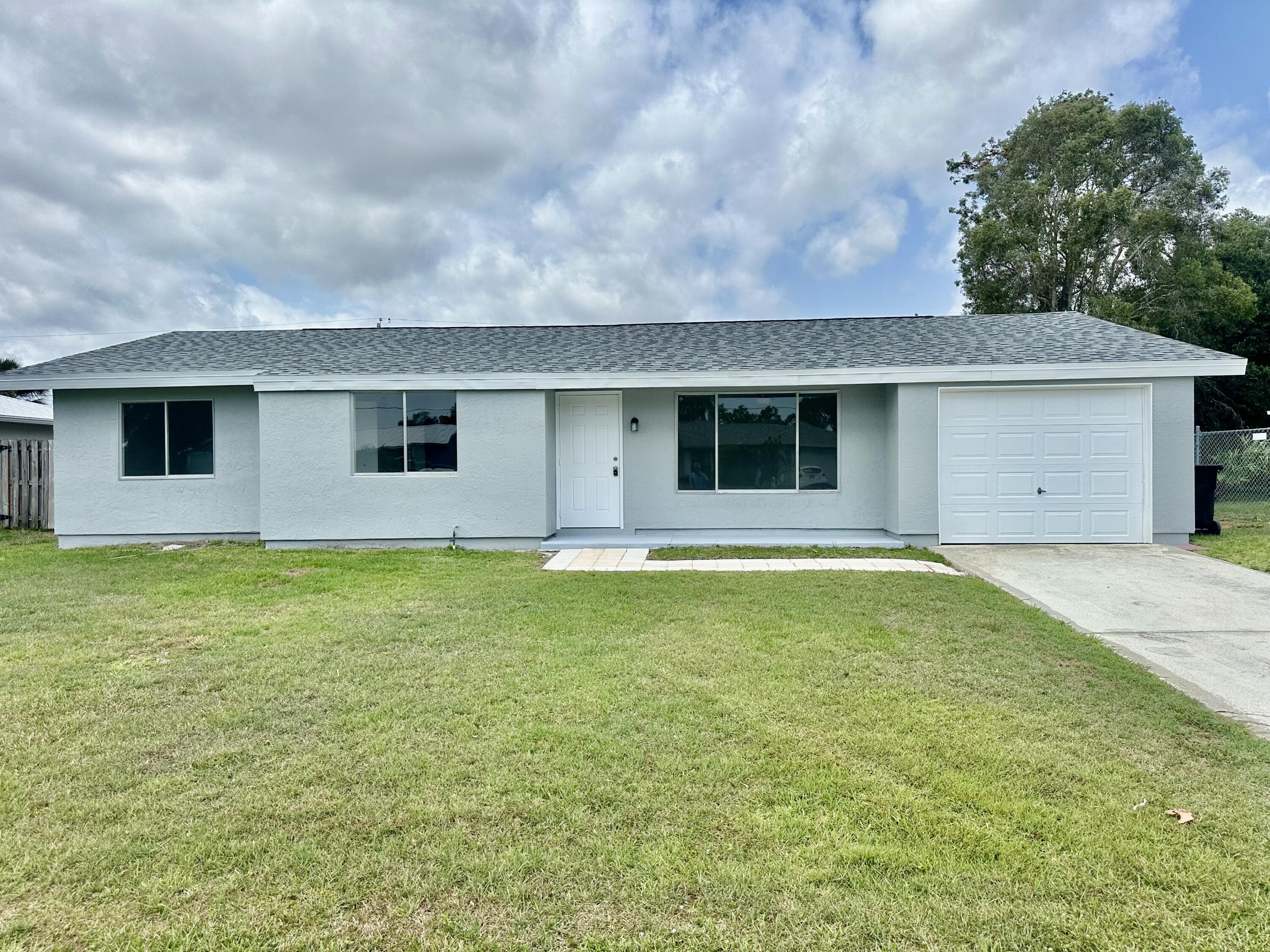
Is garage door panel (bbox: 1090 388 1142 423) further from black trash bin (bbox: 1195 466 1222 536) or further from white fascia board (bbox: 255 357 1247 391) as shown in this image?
black trash bin (bbox: 1195 466 1222 536)

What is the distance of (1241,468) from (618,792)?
60.8 ft

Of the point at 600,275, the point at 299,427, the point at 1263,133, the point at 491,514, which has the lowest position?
the point at 491,514

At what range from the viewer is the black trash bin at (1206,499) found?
402 inches

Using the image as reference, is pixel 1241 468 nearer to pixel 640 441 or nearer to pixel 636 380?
pixel 640 441

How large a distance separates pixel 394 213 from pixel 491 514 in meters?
13.1

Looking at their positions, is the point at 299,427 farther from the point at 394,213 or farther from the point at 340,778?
the point at 394,213

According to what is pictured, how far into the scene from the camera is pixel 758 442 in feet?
34.2

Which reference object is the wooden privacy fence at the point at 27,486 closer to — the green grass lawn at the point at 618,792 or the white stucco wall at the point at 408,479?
the white stucco wall at the point at 408,479

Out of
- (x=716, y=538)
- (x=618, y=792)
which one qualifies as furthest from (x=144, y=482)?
(x=618, y=792)

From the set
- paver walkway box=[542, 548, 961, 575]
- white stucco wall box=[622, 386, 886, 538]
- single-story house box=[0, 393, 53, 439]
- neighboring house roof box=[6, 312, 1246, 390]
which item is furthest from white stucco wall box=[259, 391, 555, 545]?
single-story house box=[0, 393, 53, 439]

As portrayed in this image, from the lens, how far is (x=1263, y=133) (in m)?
19.8

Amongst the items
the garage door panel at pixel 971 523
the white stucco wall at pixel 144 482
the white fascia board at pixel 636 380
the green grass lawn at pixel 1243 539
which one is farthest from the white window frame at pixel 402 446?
the green grass lawn at pixel 1243 539

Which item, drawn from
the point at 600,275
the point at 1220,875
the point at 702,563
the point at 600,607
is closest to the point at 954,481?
the point at 702,563

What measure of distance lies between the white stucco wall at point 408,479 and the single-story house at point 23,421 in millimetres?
9653
